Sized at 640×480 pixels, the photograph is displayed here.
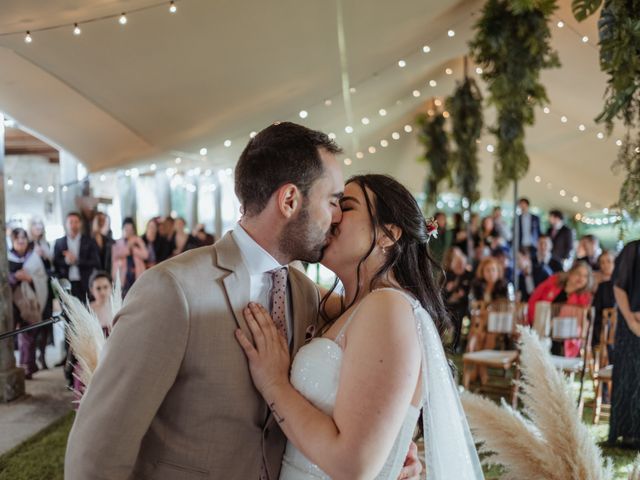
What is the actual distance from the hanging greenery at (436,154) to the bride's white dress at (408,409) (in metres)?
9.91

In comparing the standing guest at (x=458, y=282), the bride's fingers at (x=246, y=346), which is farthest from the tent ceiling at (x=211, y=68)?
the bride's fingers at (x=246, y=346)

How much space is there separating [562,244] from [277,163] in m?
9.28

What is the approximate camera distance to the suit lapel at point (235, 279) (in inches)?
59.4

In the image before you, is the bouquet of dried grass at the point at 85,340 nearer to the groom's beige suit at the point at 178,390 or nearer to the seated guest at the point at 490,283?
the groom's beige suit at the point at 178,390

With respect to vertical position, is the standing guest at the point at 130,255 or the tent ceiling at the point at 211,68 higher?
the tent ceiling at the point at 211,68

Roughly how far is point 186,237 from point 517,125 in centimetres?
461

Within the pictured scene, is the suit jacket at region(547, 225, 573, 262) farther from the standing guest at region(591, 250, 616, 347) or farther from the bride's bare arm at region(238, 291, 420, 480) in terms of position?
the bride's bare arm at region(238, 291, 420, 480)

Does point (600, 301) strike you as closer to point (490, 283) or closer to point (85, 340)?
point (490, 283)

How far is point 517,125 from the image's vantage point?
7262 millimetres

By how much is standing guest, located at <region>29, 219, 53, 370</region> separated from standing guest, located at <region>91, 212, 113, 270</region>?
51 cm

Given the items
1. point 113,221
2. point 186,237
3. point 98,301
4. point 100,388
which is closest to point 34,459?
point 98,301

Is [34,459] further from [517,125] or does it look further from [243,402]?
[517,125]

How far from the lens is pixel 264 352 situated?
149cm

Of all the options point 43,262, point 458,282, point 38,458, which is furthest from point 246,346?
point 458,282
